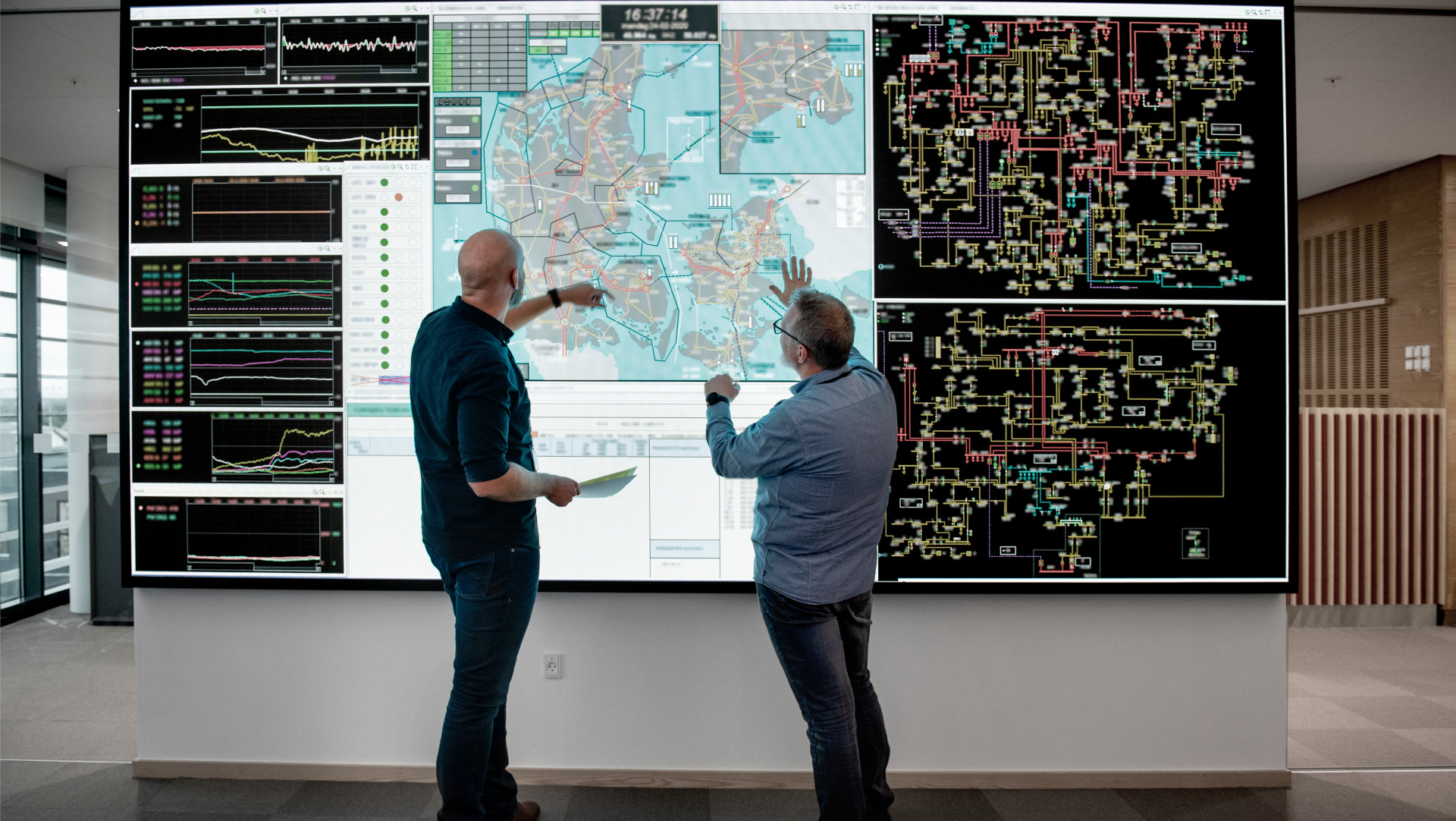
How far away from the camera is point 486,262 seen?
197cm

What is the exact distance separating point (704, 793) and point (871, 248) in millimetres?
1905

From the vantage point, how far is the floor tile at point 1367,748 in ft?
9.12

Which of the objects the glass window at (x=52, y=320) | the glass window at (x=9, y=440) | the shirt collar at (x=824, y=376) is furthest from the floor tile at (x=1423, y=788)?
the glass window at (x=52, y=320)

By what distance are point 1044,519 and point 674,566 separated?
1245 millimetres

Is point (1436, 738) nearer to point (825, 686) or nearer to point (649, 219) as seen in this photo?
point (825, 686)

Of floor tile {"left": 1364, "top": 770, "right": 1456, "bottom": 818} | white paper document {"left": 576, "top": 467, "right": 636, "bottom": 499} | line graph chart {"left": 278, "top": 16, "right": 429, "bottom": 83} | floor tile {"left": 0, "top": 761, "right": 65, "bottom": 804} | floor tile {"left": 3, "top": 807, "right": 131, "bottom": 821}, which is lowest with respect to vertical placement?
floor tile {"left": 1364, "top": 770, "right": 1456, "bottom": 818}

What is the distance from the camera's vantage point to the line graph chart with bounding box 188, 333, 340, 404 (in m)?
2.54

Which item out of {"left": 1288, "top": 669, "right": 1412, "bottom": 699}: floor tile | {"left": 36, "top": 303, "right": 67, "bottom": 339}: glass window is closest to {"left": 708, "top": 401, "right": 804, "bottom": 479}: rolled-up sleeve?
{"left": 1288, "top": 669, "right": 1412, "bottom": 699}: floor tile

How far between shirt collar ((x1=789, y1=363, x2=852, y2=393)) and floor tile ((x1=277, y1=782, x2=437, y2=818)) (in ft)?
6.06

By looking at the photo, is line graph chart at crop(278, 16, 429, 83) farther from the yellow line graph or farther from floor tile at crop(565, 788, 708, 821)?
floor tile at crop(565, 788, 708, 821)

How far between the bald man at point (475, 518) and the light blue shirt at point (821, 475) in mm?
563

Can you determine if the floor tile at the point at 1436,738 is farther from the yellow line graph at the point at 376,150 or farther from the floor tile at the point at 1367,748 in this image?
the yellow line graph at the point at 376,150

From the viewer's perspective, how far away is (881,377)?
198cm

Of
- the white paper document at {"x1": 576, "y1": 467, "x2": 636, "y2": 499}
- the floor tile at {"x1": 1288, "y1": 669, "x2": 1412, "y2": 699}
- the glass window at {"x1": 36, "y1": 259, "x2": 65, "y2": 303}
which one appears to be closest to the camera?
the white paper document at {"x1": 576, "y1": 467, "x2": 636, "y2": 499}
